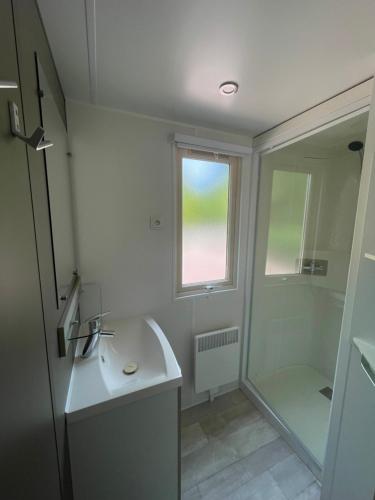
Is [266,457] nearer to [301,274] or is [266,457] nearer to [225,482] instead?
[225,482]

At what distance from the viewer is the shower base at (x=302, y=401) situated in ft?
5.04

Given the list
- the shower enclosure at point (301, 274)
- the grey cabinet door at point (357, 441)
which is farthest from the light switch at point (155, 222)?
the grey cabinet door at point (357, 441)

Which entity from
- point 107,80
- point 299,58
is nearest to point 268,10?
point 299,58

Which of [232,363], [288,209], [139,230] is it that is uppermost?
[288,209]

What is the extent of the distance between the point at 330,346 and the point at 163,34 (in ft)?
8.99

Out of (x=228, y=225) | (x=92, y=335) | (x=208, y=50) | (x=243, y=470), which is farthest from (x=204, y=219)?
(x=243, y=470)

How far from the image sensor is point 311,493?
49.9 inches

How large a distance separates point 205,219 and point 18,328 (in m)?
1.48

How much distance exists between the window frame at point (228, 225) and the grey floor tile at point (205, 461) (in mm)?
1132

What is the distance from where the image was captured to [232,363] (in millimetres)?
1890

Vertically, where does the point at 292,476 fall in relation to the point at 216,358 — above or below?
below

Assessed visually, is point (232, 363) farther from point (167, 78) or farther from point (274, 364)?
point (167, 78)

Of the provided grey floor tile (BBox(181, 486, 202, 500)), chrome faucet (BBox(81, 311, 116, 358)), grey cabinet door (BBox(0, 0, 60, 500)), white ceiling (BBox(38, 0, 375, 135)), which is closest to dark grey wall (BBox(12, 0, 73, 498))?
grey cabinet door (BBox(0, 0, 60, 500))

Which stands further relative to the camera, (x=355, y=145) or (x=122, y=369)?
(x=355, y=145)
